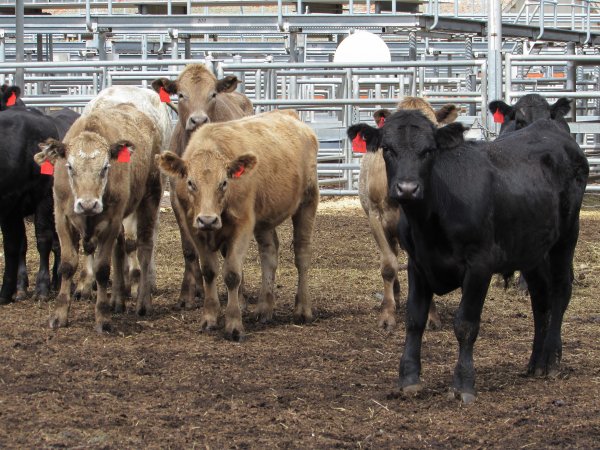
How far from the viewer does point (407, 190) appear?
5473 millimetres

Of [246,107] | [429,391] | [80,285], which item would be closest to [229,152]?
[80,285]

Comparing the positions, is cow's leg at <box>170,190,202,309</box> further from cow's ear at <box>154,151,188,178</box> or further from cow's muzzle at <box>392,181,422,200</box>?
cow's muzzle at <box>392,181,422,200</box>

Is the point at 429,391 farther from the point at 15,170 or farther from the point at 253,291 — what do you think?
the point at 15,170

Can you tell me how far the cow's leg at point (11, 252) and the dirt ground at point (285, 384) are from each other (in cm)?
19

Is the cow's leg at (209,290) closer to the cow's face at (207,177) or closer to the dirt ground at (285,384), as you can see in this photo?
the dirt ground at (285,384)

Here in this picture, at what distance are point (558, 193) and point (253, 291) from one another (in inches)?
161

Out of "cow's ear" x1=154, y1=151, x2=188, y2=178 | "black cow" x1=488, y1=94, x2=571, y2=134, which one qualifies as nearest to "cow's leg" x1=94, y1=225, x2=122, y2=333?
"cow's ear" x1=154, y1=151, x2=188, y2=178

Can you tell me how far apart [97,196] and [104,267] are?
25.6 inches

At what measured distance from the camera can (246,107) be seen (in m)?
11.7

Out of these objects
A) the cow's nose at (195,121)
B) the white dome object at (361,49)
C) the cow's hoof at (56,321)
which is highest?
the white dome object at (361,49)

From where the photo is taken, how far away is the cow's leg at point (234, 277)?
299 inches

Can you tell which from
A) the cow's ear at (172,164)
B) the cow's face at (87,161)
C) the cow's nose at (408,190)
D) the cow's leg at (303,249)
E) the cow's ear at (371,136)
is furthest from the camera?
the cow's leg at (303,249)

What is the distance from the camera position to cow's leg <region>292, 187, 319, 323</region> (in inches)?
336

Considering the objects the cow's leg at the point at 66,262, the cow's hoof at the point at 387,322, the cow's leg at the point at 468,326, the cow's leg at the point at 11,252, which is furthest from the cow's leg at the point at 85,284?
the cow's leg at the point at 468,326
